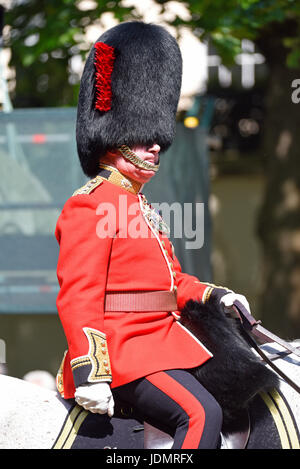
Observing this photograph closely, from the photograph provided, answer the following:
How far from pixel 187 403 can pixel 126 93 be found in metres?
1.16

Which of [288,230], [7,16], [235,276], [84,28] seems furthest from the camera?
[235,276]

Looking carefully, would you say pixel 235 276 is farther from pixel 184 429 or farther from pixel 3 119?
pixel 184 429

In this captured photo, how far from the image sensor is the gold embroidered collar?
2.56 meters

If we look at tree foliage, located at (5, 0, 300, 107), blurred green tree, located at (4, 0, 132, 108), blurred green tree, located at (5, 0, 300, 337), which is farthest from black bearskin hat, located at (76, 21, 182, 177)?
blurred green tree, located at (5, 0, 300, 337)

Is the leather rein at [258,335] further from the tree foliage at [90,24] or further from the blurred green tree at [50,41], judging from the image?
the blurred green tree at [50,41]

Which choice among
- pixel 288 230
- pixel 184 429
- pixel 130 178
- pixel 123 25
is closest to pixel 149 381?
pixel 184 429

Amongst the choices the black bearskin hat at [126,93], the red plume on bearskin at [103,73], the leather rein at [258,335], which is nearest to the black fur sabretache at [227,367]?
the leather rein at [258,335]

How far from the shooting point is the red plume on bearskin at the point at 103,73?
2.52 metres

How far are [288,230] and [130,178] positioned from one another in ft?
16.3

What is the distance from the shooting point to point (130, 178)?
2.60 m

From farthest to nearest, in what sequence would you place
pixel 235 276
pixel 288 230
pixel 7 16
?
1. pixel 235 276
2. pixel 288 230
3. pixel 7 16

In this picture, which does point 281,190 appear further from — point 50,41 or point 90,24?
point 50,41

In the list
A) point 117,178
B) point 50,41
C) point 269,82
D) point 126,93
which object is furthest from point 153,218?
point 269,82

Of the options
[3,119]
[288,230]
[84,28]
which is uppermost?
[84,28]
